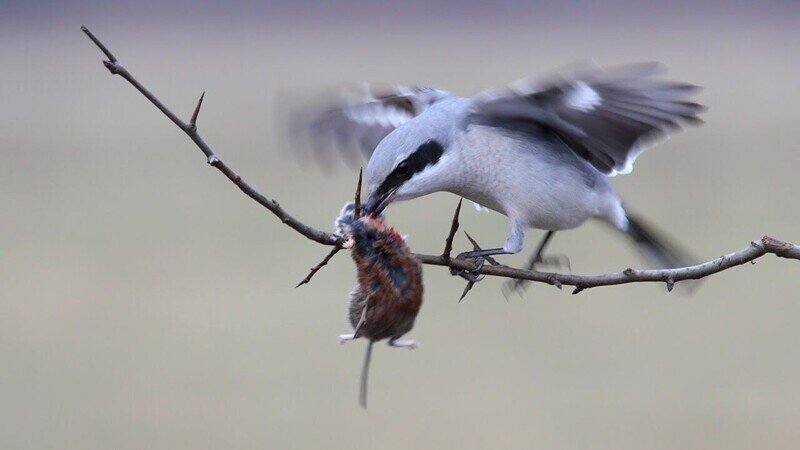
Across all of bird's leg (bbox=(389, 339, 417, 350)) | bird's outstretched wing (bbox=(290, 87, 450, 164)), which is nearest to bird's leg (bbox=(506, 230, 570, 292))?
bird's outstretched wing (bbox=(290, 87, 450, 164))

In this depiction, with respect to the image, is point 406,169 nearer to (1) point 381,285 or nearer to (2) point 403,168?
(2) point 403,168

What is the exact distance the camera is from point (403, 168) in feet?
6.47

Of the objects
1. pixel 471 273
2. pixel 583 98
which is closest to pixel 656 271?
pixel 471 273

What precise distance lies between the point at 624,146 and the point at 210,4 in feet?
37.5


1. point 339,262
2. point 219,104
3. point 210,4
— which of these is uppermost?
point 210,4

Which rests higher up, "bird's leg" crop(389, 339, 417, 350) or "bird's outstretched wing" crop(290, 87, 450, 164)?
"bird's outstretched wing" crop(290, 87, 450, 164)

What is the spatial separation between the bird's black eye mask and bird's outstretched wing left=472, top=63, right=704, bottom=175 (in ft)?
0.51

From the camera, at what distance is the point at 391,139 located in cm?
200

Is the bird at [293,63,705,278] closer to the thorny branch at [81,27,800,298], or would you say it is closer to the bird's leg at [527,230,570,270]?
the bird's leg at [527,230,570,270]

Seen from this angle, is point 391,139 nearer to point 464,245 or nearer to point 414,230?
point 464,245

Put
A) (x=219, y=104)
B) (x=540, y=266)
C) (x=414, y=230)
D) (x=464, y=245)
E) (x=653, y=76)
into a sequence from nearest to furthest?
(x=653, y=76), (x=540, y=266), (x=464, y=245), (x=414, y=230), (x=219, y=104)

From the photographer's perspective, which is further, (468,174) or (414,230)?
(414,230)

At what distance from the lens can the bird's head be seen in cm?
196

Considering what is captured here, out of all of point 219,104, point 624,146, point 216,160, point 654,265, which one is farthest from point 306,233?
point 219,104
